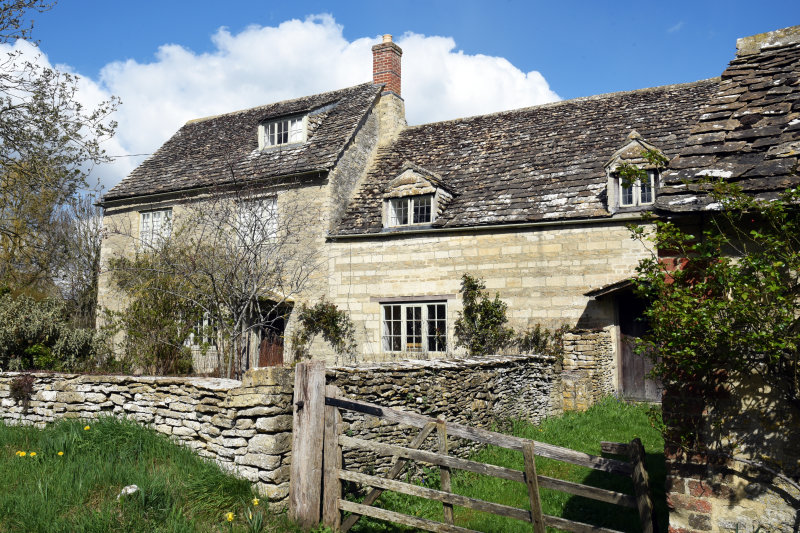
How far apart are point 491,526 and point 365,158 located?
48.0 ft

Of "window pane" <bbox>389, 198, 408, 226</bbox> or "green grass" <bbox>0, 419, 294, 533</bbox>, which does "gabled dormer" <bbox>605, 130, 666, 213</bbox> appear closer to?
"window pane" <bbox>389, 198, 408, 226</bbox>

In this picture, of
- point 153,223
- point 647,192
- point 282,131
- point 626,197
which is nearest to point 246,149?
point 282,131

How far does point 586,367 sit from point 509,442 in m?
8.58

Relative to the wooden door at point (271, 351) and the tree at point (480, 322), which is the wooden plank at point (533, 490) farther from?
the wooden door at point (271, 351)

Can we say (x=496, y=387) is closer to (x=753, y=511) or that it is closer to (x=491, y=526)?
(x=491, y=526)

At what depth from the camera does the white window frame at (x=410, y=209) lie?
55.1 ft

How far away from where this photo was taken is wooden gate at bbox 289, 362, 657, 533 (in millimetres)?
5152

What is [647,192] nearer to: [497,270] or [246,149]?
[497,270]

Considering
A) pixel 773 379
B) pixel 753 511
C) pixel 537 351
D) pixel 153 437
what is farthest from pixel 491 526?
pixel 537 351

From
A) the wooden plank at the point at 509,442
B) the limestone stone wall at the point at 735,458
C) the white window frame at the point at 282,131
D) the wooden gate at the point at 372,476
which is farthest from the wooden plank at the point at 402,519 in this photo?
the white window frame at the point at 282,131

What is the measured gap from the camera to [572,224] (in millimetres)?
14625

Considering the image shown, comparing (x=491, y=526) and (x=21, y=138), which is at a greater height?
(x=21, y=138)

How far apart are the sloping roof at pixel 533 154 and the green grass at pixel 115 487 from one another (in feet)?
33.5

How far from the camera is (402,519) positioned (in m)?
5.66
